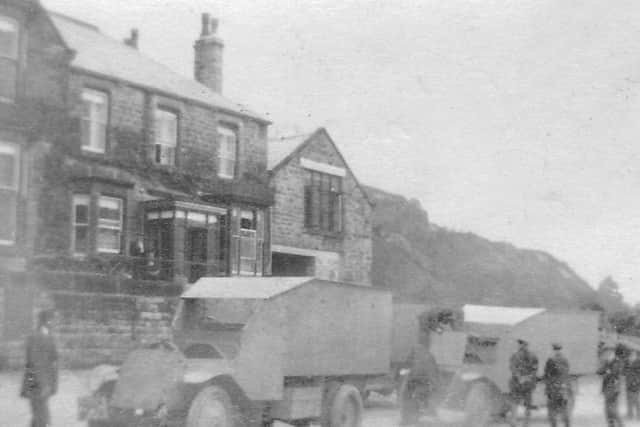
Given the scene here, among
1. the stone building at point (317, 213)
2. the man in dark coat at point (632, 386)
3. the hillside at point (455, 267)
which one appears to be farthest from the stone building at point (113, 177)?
the hillside at point (455, 267)

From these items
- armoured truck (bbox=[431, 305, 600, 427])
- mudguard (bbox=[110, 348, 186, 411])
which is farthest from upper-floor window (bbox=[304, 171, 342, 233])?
mudguard (bbox=[110, 348, 186, 411])

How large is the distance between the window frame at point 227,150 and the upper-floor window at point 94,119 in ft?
15.6

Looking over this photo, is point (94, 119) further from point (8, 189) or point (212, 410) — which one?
point (212, 410)

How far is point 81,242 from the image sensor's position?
2352 cm

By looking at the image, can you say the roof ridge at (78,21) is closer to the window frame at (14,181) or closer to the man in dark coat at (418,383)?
the window frame at (14,181)

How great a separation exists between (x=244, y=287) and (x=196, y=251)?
590 inches

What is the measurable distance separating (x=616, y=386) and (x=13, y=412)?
10.1 metres

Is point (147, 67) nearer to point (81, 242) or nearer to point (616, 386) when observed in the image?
point (81, 242)

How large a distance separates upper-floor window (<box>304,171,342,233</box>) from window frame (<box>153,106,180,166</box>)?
21.3 feet

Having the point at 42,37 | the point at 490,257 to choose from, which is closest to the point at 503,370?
the point at 42,37

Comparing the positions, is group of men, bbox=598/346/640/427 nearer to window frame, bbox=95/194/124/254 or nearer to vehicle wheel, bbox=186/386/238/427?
vehicle wheel, bbox=186/386/238/427

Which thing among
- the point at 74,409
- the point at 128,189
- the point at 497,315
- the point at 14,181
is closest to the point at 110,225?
the point at 128,189

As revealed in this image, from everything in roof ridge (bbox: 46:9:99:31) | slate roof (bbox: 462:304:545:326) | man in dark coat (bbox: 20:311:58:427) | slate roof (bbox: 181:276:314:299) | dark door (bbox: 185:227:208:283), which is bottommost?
man in dark coat (bbox: 20:311:58:427)

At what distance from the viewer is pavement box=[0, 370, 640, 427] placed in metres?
13.3
